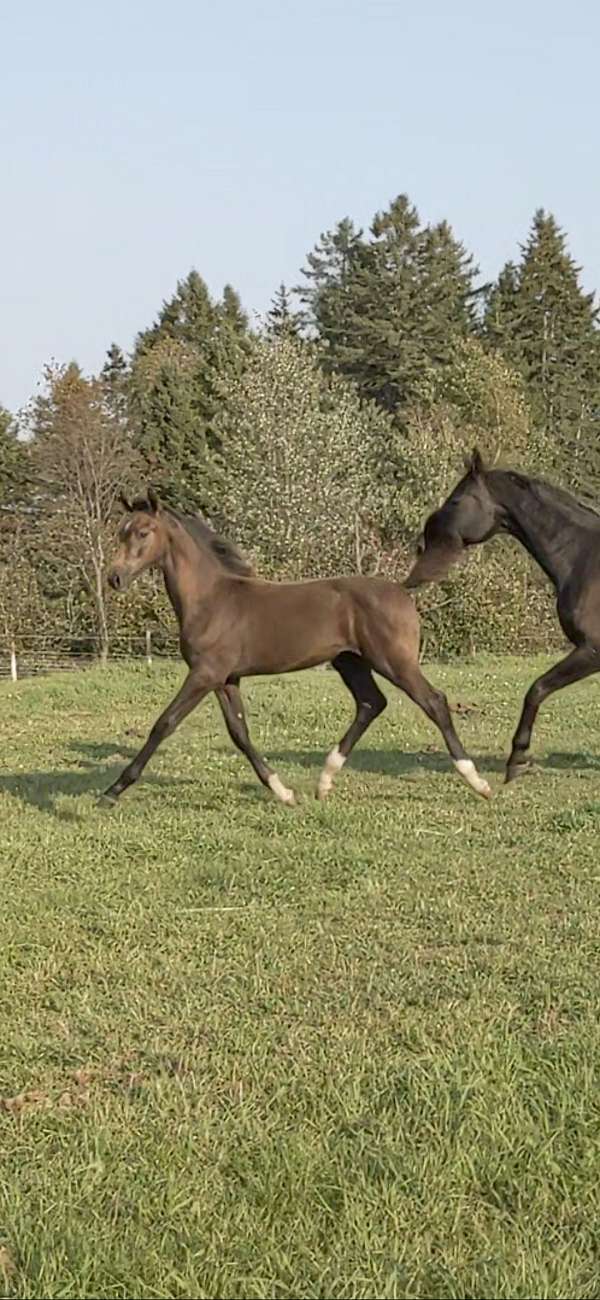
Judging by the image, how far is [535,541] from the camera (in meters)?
8.86

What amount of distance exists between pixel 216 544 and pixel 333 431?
3049 centimetres

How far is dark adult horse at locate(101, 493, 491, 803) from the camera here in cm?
805

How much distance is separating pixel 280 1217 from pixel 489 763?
24.3 feet

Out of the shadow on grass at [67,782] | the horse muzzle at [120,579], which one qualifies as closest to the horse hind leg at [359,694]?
the shadow on grass at [67,782]

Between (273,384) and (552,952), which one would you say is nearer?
(552,952)

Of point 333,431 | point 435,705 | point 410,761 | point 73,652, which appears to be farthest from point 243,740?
point 333,431

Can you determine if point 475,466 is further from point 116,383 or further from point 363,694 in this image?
point 116,383

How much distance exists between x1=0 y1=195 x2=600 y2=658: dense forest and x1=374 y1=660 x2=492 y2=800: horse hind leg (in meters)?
21.7

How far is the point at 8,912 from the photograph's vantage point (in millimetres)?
5379

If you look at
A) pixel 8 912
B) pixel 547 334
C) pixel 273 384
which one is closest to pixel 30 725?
pixel 8 912

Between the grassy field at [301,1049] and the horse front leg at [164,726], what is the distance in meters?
0.22

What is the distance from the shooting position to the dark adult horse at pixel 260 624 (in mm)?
8047

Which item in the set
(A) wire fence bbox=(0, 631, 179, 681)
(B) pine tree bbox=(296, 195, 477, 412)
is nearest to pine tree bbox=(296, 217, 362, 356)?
(B) pine tree bbox=(296, 195, 477, 412)

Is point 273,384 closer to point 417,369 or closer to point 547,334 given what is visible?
point 417,369
